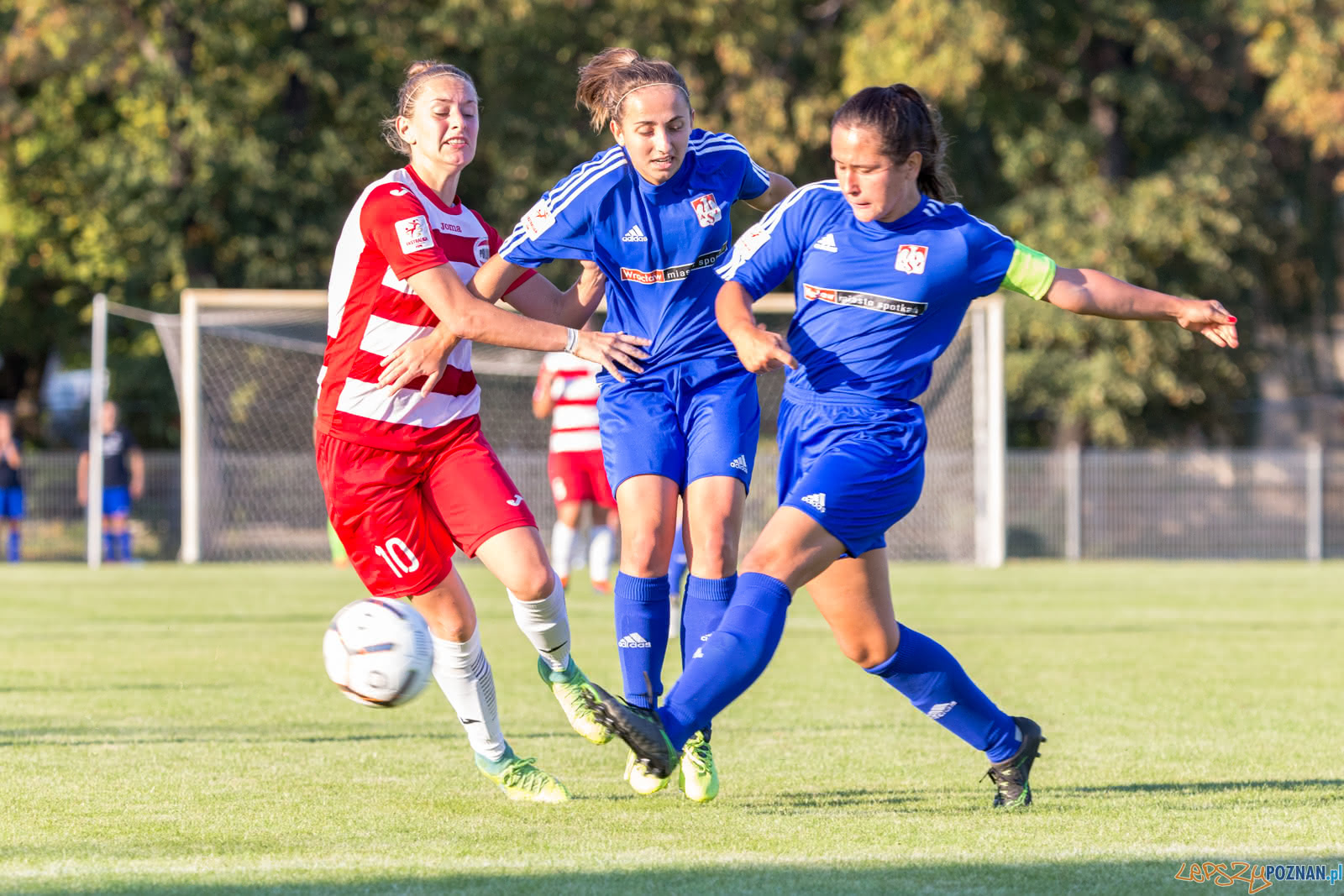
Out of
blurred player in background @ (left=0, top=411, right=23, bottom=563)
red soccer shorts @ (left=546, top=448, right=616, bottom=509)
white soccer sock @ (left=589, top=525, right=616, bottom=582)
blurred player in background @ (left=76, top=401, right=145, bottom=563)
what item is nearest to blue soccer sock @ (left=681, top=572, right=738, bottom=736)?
red soccer shorts @ (left=546, top=448, right=616, bottom=509)

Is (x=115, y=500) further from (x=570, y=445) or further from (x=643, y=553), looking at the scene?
(x=643, y=553)

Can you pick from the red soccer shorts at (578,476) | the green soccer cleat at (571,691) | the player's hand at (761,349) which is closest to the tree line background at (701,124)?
the red soccer shorts at (578,476)

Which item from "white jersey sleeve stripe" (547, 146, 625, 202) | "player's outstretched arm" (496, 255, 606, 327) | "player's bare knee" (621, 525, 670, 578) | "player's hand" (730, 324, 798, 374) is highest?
"white jersey sleeve stripe" (547, 146, 625, 202)

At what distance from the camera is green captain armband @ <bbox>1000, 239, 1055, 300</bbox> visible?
4.56 metres

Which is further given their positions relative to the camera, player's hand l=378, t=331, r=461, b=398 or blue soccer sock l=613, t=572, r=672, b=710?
blue soccer sock l=613, t=572, r=672, b=710

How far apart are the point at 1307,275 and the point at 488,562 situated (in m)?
25.2

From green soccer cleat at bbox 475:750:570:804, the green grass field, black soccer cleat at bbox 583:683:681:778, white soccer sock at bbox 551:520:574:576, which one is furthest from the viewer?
white soccer sock at bbox 551:520:574:576

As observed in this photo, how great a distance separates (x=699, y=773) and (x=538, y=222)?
5.77ft

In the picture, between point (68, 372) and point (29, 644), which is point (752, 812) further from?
point (68, 372)

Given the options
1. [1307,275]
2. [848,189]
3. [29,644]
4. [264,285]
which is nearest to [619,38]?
[264,285]

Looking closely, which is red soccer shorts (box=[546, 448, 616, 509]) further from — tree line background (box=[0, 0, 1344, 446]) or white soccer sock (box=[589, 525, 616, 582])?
tree line background (box=[0, 0, 1344, 446])

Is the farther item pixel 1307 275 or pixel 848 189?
pixel 1307 275

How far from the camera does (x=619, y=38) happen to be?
24.1 metres

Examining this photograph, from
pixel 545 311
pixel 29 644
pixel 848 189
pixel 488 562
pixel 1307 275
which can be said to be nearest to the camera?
pixel 848 189
